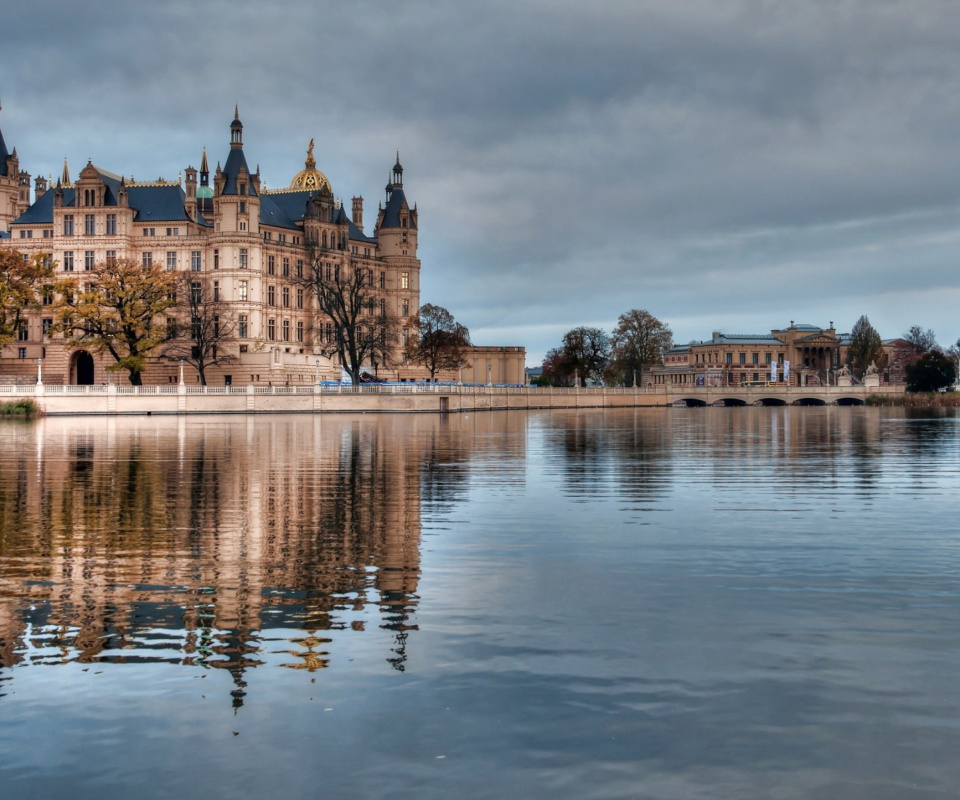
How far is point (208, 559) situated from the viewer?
516 inches

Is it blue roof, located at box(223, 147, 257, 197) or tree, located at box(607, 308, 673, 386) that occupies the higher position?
blue roof, located at box(223, 147, 257, 197)

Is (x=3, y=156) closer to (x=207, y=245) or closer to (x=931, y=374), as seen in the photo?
(x=207, y=245)

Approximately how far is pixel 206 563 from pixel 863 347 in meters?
184

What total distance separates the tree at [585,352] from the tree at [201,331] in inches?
2025

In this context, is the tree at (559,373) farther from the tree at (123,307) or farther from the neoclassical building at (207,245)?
the tree at (123,307)

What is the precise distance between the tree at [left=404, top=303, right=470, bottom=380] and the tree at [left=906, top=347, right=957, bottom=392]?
58.8m

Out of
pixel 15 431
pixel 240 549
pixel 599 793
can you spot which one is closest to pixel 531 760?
pixel 599 793

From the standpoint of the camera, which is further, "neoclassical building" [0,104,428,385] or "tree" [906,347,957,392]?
"tree" [906,347,957,392]

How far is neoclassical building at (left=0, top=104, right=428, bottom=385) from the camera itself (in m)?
111

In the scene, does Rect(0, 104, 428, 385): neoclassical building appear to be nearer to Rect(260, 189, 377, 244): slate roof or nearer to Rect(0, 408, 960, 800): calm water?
Rect(260, 189, 377, 244): slate roof

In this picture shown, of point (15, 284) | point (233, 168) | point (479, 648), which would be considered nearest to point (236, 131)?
point (233, 168)

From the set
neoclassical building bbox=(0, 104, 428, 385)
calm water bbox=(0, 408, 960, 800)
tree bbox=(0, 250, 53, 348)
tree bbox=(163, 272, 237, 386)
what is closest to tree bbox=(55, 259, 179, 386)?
tree bbox=(0, 250, 53, 348)

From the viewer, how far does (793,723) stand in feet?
23.4

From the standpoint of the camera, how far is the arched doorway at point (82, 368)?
111 metres
